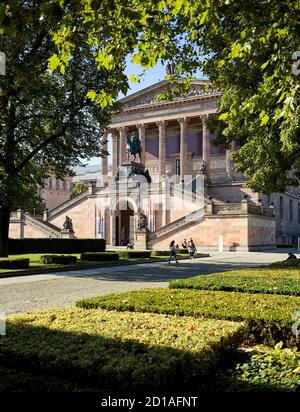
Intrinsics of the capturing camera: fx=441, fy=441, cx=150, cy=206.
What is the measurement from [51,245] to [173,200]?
20.0 m

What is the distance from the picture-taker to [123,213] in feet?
199

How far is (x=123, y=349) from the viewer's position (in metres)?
5.49

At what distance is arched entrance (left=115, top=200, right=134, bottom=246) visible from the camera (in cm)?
5906

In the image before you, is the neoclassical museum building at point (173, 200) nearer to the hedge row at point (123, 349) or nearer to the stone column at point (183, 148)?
the stone column at point (183, 148)

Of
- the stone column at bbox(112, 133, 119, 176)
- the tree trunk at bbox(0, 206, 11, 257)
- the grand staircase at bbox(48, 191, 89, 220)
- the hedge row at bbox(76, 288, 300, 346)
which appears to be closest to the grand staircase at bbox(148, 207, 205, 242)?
the grand staircase at bbox(48, 191, 89, 220)

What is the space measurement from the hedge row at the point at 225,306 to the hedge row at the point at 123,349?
81 centimetres

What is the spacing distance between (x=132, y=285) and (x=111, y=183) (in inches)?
1659

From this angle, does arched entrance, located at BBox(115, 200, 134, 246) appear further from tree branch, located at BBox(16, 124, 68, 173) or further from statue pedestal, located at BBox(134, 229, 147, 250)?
tree branch, located at BBox(16, 124, 68, 173)

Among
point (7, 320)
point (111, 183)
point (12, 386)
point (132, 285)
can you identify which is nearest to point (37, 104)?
point (132, 285)

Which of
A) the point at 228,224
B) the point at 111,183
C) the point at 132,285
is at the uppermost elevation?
the point at 111,183

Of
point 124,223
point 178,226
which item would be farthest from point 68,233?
point 178,226

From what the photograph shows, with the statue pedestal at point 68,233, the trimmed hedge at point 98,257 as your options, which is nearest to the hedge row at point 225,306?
the trimmed hedge at point 98,257

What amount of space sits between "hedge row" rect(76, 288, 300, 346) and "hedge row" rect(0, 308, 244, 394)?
0.81 meters
